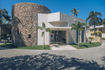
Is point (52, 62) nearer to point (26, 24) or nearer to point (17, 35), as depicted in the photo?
point (26, 24)

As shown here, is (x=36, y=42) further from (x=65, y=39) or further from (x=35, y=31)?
(x=65, y=39)

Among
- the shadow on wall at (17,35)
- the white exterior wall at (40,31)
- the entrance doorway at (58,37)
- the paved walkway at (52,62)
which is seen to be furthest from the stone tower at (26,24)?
the paved walkway at (52,62)

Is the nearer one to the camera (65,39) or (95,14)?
(65,39)

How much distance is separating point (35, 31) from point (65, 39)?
7489 millimetres

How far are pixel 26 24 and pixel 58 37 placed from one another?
797 centimetres

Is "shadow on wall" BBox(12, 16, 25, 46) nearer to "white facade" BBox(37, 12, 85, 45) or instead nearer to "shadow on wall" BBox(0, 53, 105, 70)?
"white facade" BBox(37, 12, 85, 45)

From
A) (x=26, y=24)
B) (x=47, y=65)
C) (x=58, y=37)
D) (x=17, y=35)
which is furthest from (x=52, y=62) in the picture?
(x=17, y=35)

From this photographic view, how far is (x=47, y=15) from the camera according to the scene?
14922 mm

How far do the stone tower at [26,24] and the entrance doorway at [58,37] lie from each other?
4.31 m

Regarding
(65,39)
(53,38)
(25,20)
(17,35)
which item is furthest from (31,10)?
(65,39)

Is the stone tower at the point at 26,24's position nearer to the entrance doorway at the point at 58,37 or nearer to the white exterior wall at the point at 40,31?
the white exterior wall at the point at 40,31

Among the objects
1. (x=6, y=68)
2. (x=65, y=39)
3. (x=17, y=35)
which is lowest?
(x=6, y=68)

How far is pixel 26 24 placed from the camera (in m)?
14.2

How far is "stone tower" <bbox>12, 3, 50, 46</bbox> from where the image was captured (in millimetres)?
14133
